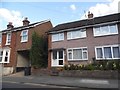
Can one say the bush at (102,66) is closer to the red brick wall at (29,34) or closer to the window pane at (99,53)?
the window pane at (99,53)

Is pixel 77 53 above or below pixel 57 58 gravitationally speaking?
above

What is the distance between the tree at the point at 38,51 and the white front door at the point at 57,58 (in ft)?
6.41

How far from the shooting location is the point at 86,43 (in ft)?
70.8

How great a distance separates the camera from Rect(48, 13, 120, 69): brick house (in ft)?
65.2

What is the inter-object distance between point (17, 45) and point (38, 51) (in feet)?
13.5

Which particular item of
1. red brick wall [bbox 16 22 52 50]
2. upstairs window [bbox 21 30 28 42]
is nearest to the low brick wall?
red brick wall [bbox 16 22 52 50]

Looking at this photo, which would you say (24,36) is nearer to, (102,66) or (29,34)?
(29,34)

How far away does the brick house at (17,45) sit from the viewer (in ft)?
86.1

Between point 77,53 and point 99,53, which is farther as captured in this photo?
point 77,53

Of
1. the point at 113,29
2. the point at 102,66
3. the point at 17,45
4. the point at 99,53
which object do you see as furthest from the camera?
the point at 17,45

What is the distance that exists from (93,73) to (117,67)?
228 centimetres

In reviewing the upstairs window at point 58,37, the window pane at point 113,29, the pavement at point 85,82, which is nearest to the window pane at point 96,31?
the window pane at point 113,29

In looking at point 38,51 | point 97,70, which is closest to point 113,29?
point 97,70

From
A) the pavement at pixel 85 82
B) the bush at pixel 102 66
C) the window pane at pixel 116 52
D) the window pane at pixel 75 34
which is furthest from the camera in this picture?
the window pane at pixel 75 34
